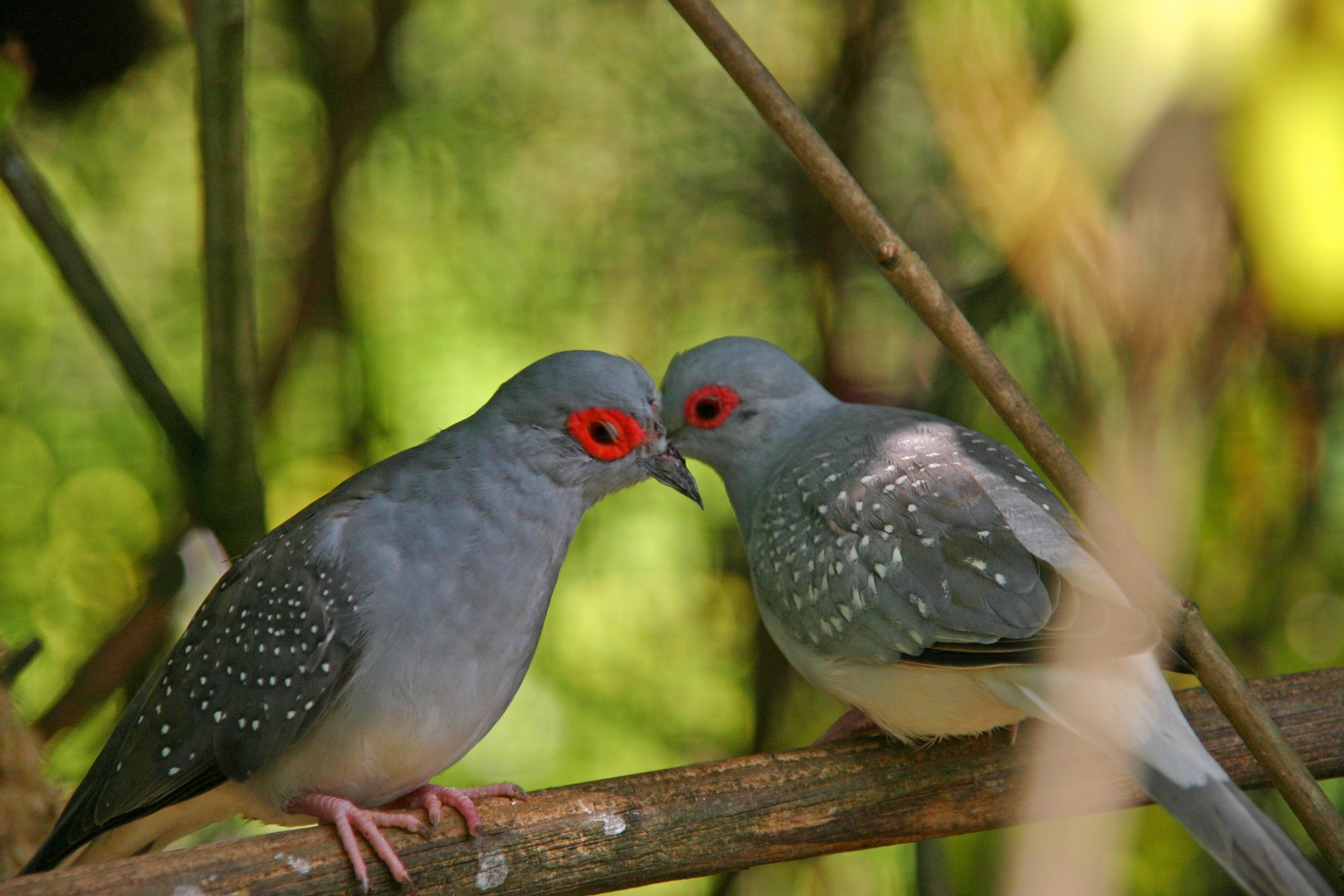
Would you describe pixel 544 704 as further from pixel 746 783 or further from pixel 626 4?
pixel 626 4

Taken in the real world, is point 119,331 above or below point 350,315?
above

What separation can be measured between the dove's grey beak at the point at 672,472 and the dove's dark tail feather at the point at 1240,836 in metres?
0.89

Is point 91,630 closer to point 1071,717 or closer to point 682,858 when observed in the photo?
point 682,858

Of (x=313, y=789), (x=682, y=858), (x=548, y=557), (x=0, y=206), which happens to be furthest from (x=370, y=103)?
(x=682, y=858)

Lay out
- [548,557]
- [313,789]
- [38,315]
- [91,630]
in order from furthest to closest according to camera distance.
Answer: [38,315], [91,630], [548,557], [313,789]

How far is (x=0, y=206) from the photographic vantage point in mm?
3488

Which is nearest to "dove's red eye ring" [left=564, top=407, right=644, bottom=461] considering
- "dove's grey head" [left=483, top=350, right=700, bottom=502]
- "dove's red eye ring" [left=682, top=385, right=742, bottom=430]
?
"dove's grey head" [left=483, top=350, right=700, bottom=502]

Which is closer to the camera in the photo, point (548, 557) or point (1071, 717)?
point (1071, 717)

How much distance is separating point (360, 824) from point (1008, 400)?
118cm

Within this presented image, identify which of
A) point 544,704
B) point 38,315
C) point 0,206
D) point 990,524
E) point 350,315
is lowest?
point 544,704

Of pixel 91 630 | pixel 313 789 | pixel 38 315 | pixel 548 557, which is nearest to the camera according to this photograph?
pixel 313 789

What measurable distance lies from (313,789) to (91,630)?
5.59 feet

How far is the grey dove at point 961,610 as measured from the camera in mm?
1619

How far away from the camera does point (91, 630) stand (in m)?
3.20
